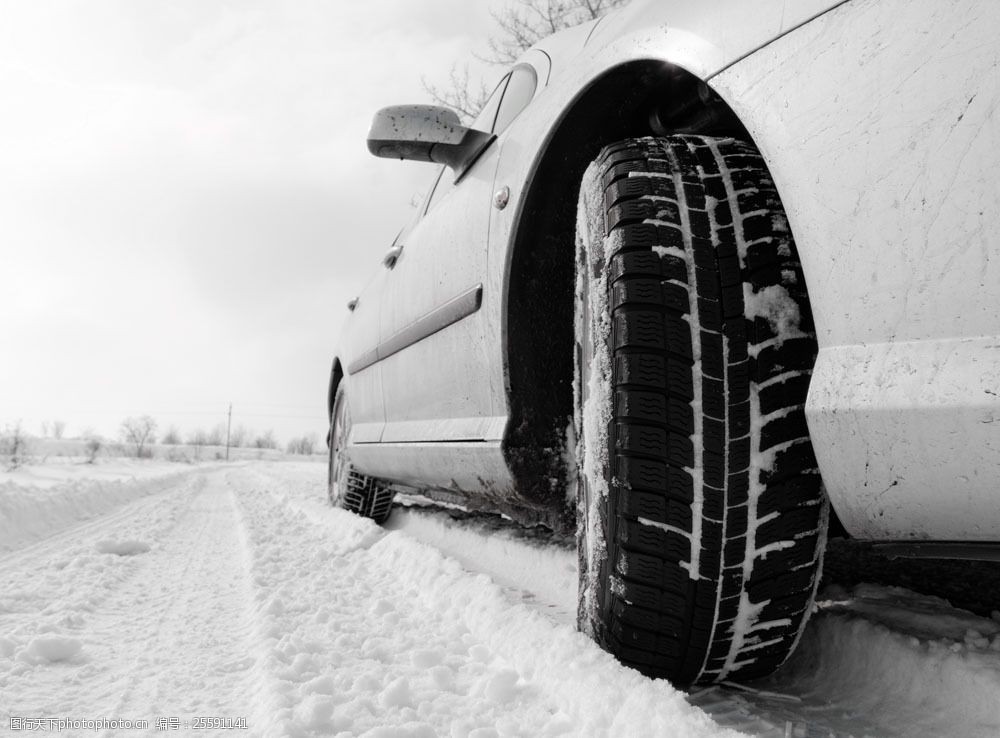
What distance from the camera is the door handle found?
9.39ft

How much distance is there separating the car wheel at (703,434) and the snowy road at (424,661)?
13 centimetres

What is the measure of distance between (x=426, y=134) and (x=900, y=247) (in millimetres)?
1599

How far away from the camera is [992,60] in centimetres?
76

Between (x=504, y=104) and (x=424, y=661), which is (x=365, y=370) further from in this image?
(x=424, y=661)

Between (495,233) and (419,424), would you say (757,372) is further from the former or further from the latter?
(419,424)

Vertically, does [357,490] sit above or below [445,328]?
below

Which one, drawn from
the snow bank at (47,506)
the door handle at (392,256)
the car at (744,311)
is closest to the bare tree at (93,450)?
the snow bank at (47,506)

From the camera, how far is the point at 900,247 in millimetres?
846

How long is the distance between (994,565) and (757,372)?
94 centimetres

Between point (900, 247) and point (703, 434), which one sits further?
point (703, 434)

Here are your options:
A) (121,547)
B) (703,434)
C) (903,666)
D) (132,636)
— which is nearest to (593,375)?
(703,434)

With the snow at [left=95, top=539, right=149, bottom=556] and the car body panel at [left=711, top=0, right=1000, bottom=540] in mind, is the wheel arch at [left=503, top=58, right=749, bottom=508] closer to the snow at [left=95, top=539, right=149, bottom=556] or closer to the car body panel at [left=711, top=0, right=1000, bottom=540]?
the car body panel at [left=711, top=0, right=1000, bottom=540]

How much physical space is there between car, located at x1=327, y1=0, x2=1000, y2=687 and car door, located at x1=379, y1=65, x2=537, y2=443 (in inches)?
1.3

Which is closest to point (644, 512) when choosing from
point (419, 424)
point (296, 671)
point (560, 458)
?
point (560, 458)
